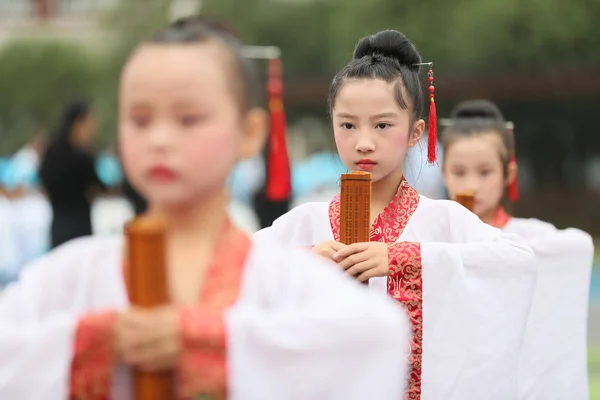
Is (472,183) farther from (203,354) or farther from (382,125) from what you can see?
(203,354)

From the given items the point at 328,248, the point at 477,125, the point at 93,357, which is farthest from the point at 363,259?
the point at 477,125

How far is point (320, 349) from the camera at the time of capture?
2113 mm

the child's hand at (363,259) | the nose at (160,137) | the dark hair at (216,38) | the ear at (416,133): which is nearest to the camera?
the nose at (160,137)

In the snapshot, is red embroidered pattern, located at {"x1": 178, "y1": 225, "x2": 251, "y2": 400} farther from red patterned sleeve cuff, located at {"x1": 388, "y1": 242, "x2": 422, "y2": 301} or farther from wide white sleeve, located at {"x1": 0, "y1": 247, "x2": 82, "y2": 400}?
red patterned sleeve cuff, located at {"x1": 388, "y1": 242, "x2": 422, "y2": 301}

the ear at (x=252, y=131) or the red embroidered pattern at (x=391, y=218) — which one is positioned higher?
the ear at (x=252, y=131)

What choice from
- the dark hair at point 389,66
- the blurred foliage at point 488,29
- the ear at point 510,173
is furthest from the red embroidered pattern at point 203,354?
the blurred foliage at point 488,29

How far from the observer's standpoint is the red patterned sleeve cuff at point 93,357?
2135 mm

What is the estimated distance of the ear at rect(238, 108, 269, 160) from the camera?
2408 mm

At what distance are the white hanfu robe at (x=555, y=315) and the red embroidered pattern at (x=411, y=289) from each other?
121cm

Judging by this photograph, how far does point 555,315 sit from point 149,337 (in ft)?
9.54

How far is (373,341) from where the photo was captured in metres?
2.13

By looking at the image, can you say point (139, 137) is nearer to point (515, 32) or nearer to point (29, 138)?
point (515, 32)

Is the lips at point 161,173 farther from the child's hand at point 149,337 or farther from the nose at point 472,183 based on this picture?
the nose at point 472,183

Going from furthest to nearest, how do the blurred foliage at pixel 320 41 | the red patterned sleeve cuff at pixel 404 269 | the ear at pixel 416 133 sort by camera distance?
the blurred foliage at pixel 320 41
the ear at pixel 416 133
the red patterned sleeve cuff at pixel 404 269
